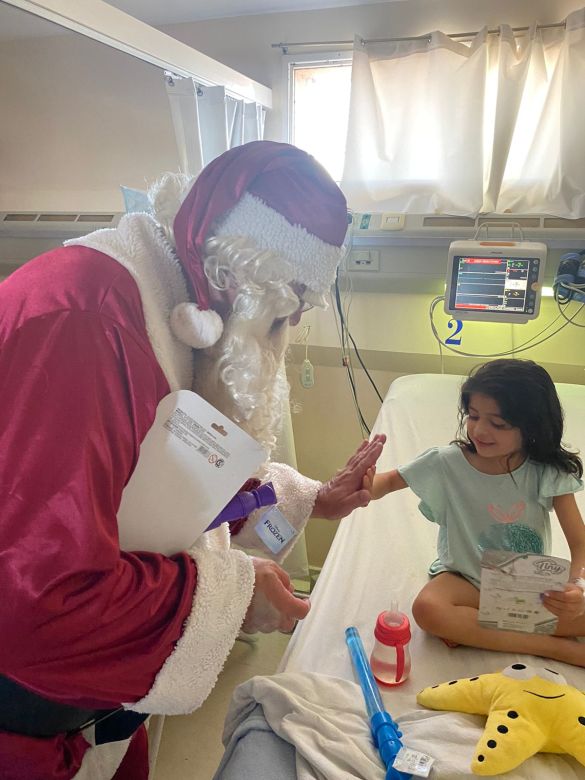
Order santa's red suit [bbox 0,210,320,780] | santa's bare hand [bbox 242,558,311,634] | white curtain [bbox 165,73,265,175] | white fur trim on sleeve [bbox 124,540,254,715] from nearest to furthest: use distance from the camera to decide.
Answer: santa's red suit [bbox 0,210,320,780] < white fur trim on sleeve [bbox 124,540,254,715] < santa's bare hand [bbox 242,558,311,634] < white curtain [bbox 165,73,265,175]

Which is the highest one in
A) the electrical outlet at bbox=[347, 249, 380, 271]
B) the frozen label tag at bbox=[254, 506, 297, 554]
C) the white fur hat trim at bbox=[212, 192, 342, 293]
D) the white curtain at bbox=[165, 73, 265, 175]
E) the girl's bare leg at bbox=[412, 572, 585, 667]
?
the white curtain at bbox=[165, 73, 265, 175]

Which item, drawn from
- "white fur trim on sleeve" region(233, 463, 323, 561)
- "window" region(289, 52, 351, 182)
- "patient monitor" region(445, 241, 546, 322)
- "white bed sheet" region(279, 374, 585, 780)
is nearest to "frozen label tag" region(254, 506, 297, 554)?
"white fur trim on sleeve" region(233, 463, 323, 561)

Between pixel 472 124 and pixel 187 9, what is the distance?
109cm

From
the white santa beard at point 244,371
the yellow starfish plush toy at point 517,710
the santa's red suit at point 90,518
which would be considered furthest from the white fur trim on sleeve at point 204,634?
the yellow starfish plush toy at point 517,710

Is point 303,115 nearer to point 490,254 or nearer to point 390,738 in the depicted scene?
point 490,254

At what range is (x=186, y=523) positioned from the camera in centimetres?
74

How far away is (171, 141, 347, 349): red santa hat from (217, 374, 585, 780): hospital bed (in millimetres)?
603

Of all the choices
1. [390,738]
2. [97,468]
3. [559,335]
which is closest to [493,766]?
[390,738]

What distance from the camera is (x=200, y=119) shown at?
1543mm

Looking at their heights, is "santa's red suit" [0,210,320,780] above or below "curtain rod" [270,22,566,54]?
below

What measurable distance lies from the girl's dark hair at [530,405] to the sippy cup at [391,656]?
1.58 ft

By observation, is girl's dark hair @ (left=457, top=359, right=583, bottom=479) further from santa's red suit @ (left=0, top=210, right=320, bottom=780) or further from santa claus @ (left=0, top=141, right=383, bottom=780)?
santa's red suit @ (left=0, top=210, right=320, bottom=780)

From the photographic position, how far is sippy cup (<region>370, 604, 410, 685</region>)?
0.94 metres

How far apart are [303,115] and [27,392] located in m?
1.92
